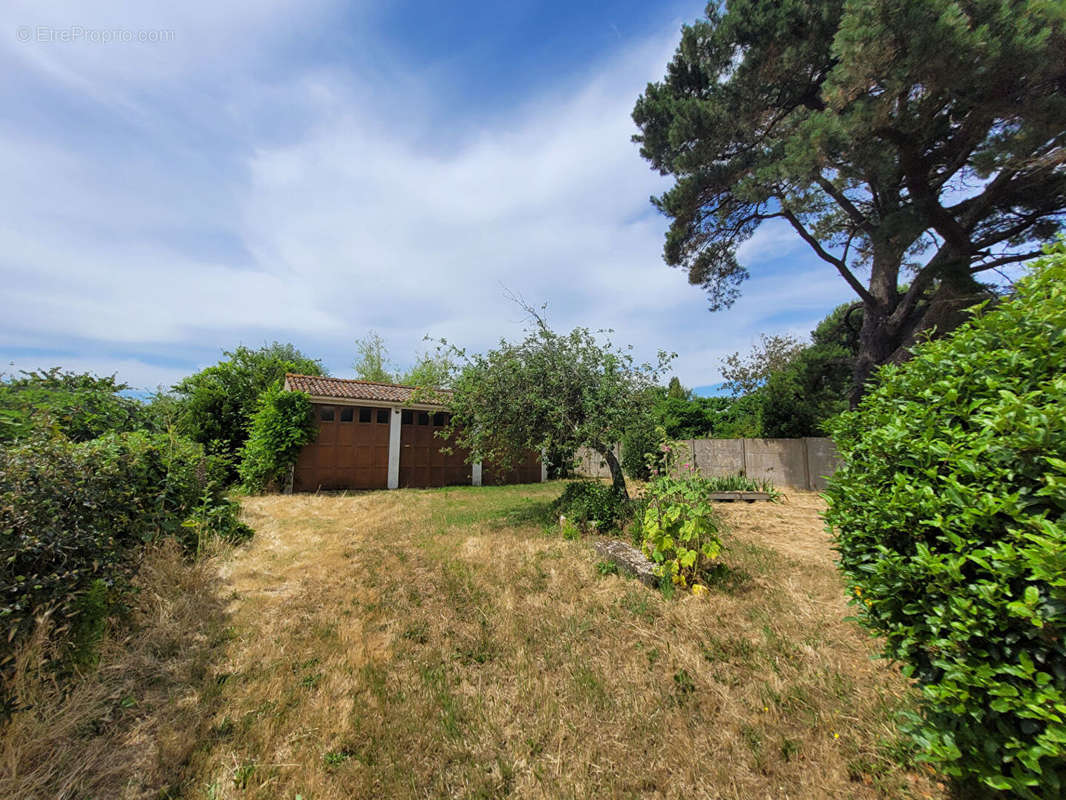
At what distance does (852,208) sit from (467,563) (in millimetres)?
12288

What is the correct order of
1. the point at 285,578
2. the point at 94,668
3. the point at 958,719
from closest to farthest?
the point at 958,719 < the point at 94,668 < the point at 285,578

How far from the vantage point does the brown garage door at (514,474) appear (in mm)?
14406

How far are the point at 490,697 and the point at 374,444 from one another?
36.6 ft

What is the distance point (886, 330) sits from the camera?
994 cm

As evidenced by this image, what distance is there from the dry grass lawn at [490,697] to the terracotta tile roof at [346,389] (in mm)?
7919

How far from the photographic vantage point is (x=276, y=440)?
36.2ft

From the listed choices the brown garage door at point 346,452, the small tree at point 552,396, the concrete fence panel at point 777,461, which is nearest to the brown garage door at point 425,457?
the brown garage door at point 346,452

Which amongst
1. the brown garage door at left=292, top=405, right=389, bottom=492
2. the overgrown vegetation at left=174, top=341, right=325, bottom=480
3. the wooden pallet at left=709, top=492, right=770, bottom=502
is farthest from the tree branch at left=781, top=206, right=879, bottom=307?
the overgrown vegetation at left=174, top=341, right=325, bottom=480

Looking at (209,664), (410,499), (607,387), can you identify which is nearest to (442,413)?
(410,499)

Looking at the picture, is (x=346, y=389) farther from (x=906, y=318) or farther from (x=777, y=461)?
(x=906, y=318)

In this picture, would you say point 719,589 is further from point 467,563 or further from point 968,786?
point 467,563

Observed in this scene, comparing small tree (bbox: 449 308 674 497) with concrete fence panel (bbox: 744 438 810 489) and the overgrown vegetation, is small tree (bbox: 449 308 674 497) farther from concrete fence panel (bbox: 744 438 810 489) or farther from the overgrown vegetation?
the overgrown vegetation

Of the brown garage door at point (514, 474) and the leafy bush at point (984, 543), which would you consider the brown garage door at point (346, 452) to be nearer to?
the brown garage door at point (514, 474)

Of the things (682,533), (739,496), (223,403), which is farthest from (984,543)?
(223,403)
